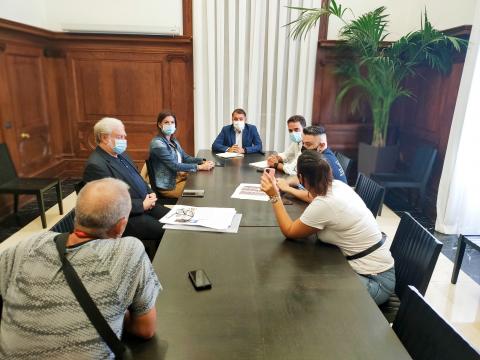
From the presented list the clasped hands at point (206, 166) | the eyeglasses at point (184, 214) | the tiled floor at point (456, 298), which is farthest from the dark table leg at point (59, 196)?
the eyeglasses at point (184, 214)

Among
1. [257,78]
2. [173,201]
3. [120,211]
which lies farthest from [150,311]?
[257,78]

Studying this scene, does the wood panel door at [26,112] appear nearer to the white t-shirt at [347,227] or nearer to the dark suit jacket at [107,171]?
the dark suit jacket at [107,171]

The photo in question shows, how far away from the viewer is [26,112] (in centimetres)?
429

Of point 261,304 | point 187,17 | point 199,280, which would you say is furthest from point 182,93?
point 261,304

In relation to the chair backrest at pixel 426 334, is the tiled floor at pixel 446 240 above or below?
below

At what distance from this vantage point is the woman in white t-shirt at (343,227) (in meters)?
1.70

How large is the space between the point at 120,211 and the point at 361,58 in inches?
168

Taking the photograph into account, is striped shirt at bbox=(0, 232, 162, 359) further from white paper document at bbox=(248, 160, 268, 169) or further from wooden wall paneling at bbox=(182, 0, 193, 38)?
wooden wall paneling at bbox=(182, 0, 193, 38)

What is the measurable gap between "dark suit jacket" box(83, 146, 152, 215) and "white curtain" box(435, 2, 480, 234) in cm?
283

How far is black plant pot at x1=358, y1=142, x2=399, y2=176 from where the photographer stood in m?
4.54

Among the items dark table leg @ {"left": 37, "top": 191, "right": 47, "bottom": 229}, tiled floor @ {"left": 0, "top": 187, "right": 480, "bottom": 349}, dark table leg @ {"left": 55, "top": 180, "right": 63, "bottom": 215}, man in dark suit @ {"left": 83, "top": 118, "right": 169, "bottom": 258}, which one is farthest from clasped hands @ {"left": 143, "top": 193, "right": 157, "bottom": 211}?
dark table leg @ {"left": 55, "top": 180, "right": 63, "bottom": 215}

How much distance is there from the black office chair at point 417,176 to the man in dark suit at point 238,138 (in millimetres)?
1443

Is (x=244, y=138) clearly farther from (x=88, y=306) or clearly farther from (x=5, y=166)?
(x=88, y=306)

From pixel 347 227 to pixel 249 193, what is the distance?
0.89 meters
